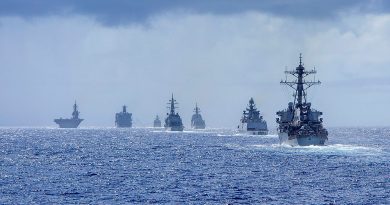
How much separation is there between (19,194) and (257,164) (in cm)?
4385

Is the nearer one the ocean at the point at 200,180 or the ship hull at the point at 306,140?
the ocean at the point at 200,180

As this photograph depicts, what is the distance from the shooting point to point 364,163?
327ft

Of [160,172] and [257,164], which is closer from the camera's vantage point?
[160,172]

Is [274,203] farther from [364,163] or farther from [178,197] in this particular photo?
[364,163]

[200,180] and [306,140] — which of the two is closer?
[200,180]

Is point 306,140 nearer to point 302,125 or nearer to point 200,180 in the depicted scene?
point 302,125

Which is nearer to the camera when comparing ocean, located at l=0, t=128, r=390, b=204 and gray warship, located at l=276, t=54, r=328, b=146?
ocean, located at l=0, t=128, r=390, b=204

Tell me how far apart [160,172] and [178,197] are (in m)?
27.4

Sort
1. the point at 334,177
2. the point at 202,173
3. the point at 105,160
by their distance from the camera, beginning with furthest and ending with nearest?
the point at 105,160 < the point at 202,173 < the point at 334,177

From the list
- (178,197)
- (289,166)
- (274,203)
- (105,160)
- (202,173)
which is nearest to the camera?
(274,203)

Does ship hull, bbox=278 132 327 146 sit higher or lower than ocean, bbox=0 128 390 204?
higher

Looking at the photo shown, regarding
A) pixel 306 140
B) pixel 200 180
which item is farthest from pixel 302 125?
pixel 200 180

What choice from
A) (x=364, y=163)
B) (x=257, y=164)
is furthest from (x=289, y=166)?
(x=364, y=163)

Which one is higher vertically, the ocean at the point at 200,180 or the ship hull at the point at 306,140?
the ship hull at the point at 306,140
